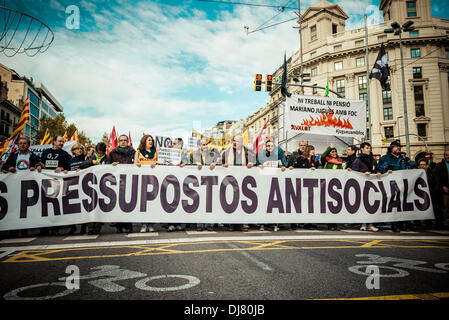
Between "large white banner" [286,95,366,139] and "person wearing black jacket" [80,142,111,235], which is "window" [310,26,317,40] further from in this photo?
"person wearing black jacket" [80,142,111,235]

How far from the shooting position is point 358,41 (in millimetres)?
44969

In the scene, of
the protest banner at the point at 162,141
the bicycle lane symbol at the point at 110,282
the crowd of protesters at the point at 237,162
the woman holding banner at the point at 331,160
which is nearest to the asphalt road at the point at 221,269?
the bicycle lane symbol at the point at 110,282

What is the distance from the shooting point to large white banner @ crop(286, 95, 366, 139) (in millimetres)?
11070

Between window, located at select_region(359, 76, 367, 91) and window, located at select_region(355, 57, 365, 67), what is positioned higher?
window, located at select_region(355, 57, 365, 67)

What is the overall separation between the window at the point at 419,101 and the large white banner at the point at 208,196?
42.5 m

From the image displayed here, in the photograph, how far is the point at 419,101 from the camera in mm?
42219

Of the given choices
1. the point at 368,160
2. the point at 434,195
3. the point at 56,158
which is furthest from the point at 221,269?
the point at 434,195

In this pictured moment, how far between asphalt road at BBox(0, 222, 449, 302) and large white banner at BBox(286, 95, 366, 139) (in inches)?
254

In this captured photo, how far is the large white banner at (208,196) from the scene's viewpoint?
6.12 meters

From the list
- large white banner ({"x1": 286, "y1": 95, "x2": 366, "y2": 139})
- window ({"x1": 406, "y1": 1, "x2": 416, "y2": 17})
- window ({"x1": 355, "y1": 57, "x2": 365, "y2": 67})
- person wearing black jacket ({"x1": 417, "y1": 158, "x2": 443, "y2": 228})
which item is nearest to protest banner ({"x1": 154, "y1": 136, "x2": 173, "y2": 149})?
large white banner ({"x1": 286, "y1": 95, "x2": 366, "y2": 139})

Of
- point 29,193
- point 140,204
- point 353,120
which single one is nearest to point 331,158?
point 353,120

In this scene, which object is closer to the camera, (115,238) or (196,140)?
Result: (115,238)
